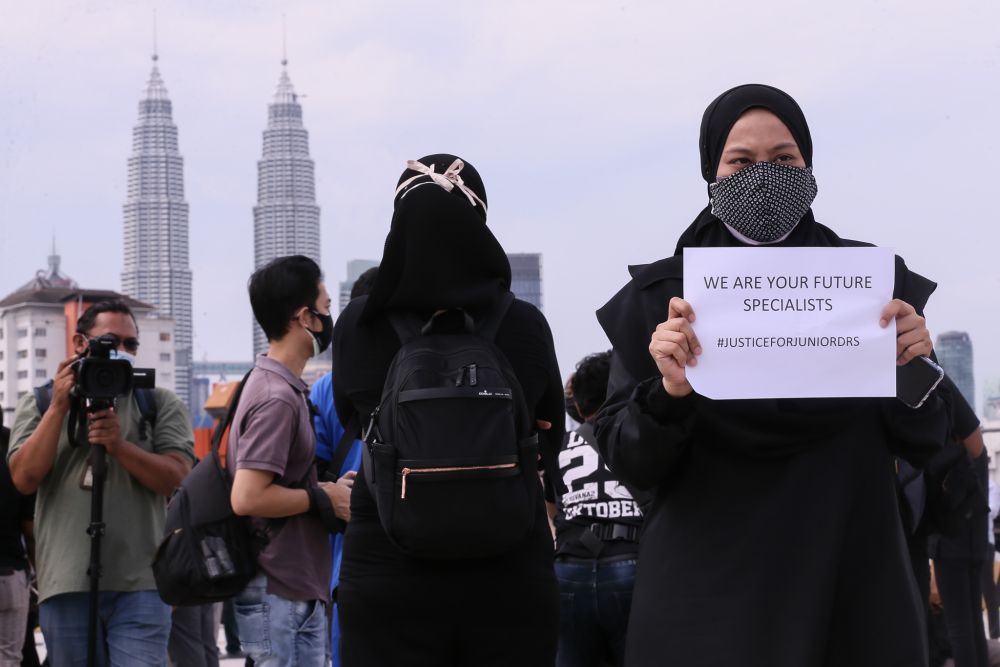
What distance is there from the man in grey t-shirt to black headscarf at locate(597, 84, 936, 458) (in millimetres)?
1960

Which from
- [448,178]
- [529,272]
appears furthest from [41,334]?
[448,178]

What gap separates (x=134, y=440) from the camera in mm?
5574

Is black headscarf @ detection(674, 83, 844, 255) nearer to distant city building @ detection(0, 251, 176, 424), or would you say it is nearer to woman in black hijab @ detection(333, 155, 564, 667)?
woman in black hijab @ detection(333, 155, 564, 667)

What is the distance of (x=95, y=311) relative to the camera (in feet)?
18.6

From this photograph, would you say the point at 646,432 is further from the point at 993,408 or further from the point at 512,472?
the point at 993,408

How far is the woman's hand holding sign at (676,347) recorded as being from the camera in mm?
2473

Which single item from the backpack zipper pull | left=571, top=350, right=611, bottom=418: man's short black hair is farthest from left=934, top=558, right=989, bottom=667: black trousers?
the backpack zipper pull

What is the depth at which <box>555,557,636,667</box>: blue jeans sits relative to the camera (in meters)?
5.37

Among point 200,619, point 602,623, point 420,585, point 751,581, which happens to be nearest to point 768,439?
point 751,581

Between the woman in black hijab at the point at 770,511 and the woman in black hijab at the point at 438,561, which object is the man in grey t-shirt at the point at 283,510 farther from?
the woman in black hijab at the point at 770,511

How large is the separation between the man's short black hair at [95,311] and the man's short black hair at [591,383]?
194cm

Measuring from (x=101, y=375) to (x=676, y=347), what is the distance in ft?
11.2

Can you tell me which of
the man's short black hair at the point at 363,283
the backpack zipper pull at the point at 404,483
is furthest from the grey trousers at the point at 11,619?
the backpack zipper pull at the point at 404,483

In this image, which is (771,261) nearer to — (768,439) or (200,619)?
(768,439)
